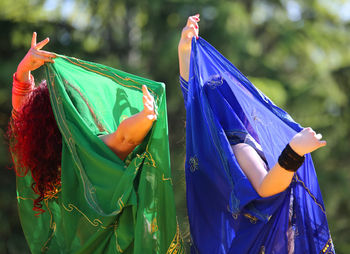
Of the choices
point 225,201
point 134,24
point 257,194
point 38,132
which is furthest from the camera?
point 134,24

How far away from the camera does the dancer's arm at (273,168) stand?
131 centimetres

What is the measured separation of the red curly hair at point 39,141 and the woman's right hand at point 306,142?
0.91m

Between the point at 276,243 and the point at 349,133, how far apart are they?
170 inches

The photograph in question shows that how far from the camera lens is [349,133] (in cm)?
542

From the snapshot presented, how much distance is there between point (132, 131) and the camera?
60.4 inches

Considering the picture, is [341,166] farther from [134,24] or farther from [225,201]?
[225,201]

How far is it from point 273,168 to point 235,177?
17 cm

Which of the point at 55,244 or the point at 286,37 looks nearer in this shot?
the point at 55,244

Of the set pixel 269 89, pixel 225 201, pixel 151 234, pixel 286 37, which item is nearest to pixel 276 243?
pixel 225 201

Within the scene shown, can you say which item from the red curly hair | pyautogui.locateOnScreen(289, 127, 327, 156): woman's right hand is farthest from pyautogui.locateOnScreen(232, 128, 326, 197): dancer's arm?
the red curly hair

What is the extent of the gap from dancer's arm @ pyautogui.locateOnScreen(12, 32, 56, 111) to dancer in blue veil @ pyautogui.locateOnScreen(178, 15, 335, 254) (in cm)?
55

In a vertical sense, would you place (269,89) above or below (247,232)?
above

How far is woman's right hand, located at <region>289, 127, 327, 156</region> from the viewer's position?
130cm

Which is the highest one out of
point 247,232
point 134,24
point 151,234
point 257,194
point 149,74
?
point 134,24
